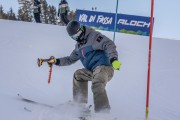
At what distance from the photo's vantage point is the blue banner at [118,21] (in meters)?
17.4

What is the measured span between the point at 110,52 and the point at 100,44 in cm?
27

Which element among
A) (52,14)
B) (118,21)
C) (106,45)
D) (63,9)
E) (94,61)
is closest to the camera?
(106,45)

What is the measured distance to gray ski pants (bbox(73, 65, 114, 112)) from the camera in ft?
14.4

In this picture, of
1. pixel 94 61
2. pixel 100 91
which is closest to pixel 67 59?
pixel 94 61

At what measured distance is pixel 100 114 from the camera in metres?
4.32

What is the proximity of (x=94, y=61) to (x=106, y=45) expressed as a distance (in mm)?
390

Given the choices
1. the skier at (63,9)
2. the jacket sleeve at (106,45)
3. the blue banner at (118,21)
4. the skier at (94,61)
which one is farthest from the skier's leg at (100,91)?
the blue banner at (118,21)

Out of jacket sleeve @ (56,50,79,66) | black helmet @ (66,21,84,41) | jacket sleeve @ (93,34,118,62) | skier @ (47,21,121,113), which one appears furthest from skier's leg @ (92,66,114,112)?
jacket sleeve @ (56,50,79,66)

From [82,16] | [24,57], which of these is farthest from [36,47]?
[82,16]

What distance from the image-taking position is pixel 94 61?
192 inches

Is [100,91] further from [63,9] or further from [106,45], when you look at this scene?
[63,9]

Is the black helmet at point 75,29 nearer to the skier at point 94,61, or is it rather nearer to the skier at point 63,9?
the skier at point 94,61

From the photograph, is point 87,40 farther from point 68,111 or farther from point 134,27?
point 134,27

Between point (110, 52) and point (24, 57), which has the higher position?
point (110, 52)
